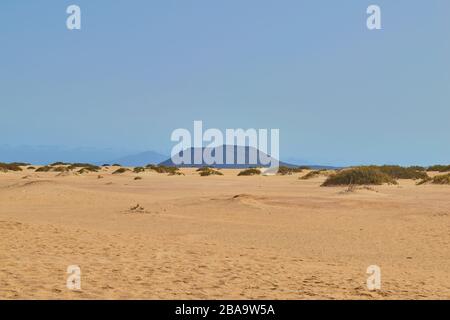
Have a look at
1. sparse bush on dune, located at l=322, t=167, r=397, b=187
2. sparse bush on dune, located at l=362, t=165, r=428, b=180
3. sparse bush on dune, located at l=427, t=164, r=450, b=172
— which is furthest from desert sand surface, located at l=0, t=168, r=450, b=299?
sparse bush on dune, located at l=427, t=164, r=450, b=172

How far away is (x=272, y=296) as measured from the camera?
27.9ft

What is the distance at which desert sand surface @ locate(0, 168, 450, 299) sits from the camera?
8992mm

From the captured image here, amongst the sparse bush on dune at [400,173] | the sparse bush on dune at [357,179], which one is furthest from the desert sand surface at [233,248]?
the sparse bush on dune at [400,173]

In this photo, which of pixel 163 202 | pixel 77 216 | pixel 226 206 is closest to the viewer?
pixel 77 216

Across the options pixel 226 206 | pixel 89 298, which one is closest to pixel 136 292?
pixel 89 298

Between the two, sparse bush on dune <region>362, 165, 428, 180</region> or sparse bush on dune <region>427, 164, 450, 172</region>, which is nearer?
sparse bush on dune <region>362, 165, 428, 180</region>

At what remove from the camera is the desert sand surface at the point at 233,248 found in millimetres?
8992

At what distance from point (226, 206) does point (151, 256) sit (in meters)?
12.4

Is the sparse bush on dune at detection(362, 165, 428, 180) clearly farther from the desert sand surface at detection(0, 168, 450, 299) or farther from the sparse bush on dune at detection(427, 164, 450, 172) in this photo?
the desert sand surface at detection(0, 168, 450, 299)

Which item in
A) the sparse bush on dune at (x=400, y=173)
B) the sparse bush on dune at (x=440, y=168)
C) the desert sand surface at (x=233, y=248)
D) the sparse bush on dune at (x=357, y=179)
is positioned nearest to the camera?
the desert sand surface at (x=233, y=248)

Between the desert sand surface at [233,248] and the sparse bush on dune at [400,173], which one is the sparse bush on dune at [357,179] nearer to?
the desert sand surface at [233,248]

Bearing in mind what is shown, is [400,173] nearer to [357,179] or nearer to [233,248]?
[357,179]
